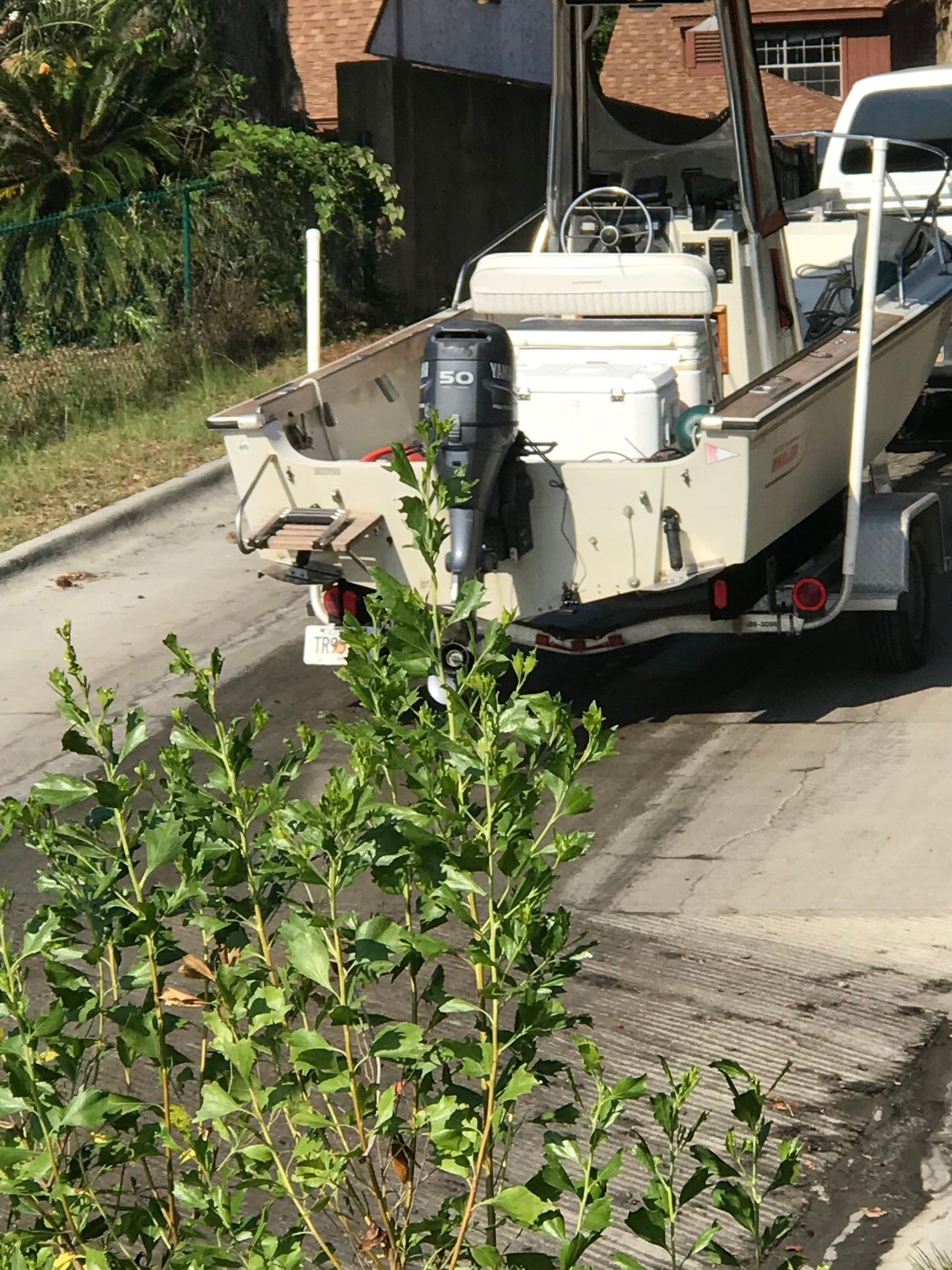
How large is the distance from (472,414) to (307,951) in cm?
458

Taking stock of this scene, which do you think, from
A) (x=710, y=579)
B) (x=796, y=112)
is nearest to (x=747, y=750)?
(x=710, y=579)

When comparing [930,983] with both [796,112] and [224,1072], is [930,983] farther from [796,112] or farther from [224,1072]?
[796,112]

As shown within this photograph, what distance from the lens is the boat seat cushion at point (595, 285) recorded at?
8.50 metres

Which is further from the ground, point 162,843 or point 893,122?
point 893,122

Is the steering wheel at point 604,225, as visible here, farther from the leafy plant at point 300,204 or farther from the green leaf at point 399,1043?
the green leaf at point 399,1043

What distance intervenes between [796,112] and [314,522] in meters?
28.7

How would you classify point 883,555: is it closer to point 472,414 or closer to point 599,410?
point 599,410

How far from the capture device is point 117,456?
12711mm

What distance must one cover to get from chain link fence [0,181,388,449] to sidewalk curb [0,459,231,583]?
1.56m

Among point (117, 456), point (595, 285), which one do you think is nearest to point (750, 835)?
point (595, 285)

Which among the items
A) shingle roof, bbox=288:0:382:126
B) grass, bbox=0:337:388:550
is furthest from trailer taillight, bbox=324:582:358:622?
shingle roof, bbox=288:0:382:126

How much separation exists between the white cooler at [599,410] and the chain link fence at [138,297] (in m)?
5.99

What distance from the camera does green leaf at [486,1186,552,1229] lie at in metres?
2.72

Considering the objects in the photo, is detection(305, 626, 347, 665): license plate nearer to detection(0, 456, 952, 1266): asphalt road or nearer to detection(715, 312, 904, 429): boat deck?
detection(0, 456, 952, 1266): asphalt road
